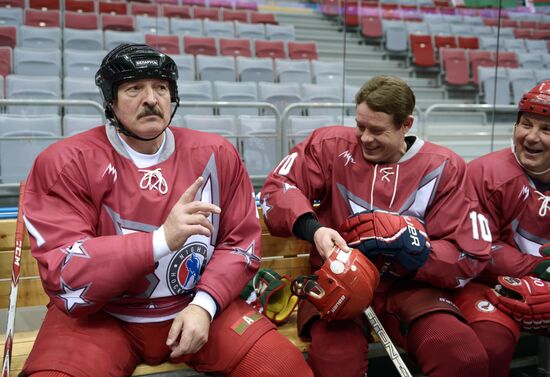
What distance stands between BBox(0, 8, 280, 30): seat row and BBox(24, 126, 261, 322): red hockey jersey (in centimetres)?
345

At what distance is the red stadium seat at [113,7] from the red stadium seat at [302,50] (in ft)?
6.46

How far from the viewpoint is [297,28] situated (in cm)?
682

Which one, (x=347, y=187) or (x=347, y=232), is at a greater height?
(x=347, y=187)

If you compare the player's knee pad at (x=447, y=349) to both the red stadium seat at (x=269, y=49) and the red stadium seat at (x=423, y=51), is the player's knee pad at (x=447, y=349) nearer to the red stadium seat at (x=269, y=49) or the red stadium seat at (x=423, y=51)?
the red stadium seat at (x=269, y=49)

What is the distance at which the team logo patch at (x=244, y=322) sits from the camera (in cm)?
166

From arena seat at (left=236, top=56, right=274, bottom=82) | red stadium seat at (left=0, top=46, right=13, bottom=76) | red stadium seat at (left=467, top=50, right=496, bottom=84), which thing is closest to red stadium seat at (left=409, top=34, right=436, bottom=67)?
red stadium seat at (left=467, top=50, right=496, bottom=84)

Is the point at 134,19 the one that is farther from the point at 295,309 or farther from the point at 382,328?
the point at 382,328

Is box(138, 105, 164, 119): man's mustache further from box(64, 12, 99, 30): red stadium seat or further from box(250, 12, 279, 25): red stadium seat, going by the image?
box(250, 12, 279, 25): red stadium seat

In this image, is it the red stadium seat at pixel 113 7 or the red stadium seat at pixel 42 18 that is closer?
the red stadium seat at pixel 42 18

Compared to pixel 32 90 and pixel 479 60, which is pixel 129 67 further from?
pixel 479 60

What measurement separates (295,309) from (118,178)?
1.03 meters

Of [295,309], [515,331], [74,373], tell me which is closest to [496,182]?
[515,331]

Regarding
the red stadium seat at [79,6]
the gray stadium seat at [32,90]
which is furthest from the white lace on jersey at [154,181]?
the red stadium seat at [79,6]

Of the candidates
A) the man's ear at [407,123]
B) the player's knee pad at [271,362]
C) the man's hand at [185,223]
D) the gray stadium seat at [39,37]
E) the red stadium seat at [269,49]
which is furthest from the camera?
the red stadium seat at [269,49]
